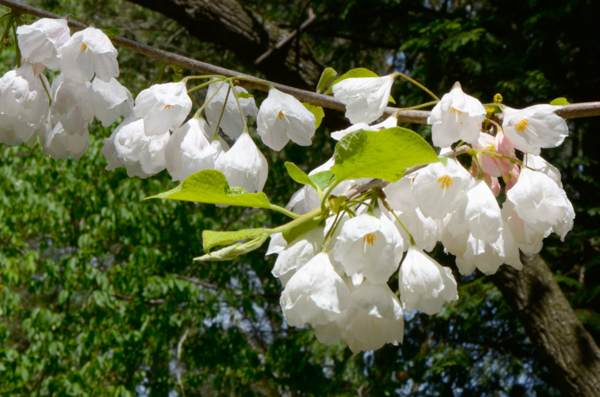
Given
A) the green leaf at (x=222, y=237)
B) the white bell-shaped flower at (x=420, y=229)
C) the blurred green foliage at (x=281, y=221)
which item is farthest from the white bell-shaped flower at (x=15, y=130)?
the blurred green foliage at (x=281, y=221)

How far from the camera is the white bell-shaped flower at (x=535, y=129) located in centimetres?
63

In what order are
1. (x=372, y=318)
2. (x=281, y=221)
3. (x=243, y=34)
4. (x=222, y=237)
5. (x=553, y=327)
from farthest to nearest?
(x=281, y=221)
(x=243, y=34)
(x=553, y=327)
(x=372, y=318)
(x=222, y=237)

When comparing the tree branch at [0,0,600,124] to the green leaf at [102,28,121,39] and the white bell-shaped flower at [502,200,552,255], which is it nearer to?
the green leaf at [102,28,121,39]

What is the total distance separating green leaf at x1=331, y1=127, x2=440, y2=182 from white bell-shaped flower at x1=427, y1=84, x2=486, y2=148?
0.44ft

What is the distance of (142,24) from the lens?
495 cm

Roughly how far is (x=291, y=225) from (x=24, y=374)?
139 inches

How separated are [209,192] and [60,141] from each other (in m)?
0.44

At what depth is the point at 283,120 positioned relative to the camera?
0.75m

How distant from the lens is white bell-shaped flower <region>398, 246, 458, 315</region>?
1.97 ft

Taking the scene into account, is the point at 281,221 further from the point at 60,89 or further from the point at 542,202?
the point at 542,202

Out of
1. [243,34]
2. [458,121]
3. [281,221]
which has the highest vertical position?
[458,121]

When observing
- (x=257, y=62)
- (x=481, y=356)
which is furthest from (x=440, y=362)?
(x=257, y=62)

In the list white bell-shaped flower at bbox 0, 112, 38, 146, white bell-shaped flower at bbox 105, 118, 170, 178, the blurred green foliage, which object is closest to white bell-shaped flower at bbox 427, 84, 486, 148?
white bell-shaped flower at bbox 105, 118, 170, 178

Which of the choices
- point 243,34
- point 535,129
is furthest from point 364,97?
point 243,34
